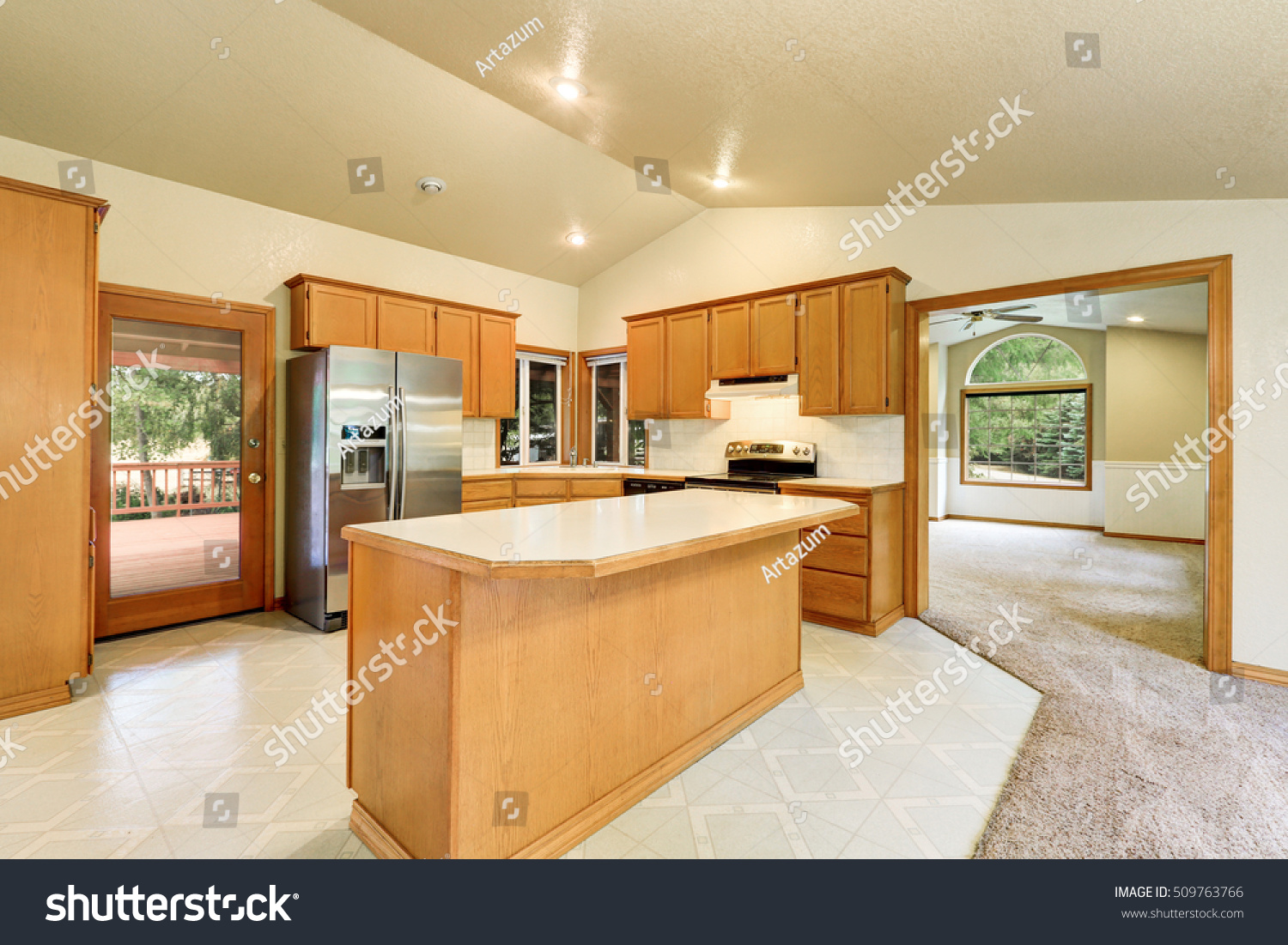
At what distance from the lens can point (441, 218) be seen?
4.59m

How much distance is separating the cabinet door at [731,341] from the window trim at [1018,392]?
6.48 metres

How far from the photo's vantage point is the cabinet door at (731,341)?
15.2ft

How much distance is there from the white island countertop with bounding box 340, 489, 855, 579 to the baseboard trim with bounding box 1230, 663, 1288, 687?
249 cm

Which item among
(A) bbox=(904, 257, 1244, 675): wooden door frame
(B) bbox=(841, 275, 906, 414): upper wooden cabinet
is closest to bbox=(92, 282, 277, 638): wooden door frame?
(B) bbox=(841, 275, 906, 414): upper wooden cabinet

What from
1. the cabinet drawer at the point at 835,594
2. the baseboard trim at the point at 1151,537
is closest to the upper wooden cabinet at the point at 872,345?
the cabinet drawer at the point at 835,594

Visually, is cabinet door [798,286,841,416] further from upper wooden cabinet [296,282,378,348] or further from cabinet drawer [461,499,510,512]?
upper wooden cabinet [296,282,378,348]

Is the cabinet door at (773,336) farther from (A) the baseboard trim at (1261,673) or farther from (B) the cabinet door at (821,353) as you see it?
(A) the baseboard trim at (1261,673)

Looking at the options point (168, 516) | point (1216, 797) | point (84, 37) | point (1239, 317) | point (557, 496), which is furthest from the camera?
point (557, 496)

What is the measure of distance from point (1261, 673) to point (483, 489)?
4.88 meters

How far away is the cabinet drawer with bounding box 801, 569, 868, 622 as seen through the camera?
375 cm

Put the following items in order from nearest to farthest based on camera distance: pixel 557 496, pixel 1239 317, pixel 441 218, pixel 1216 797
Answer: pixel 1216 797 < pixel 1239 317 < pixel 441 218 < pixel 557 496
